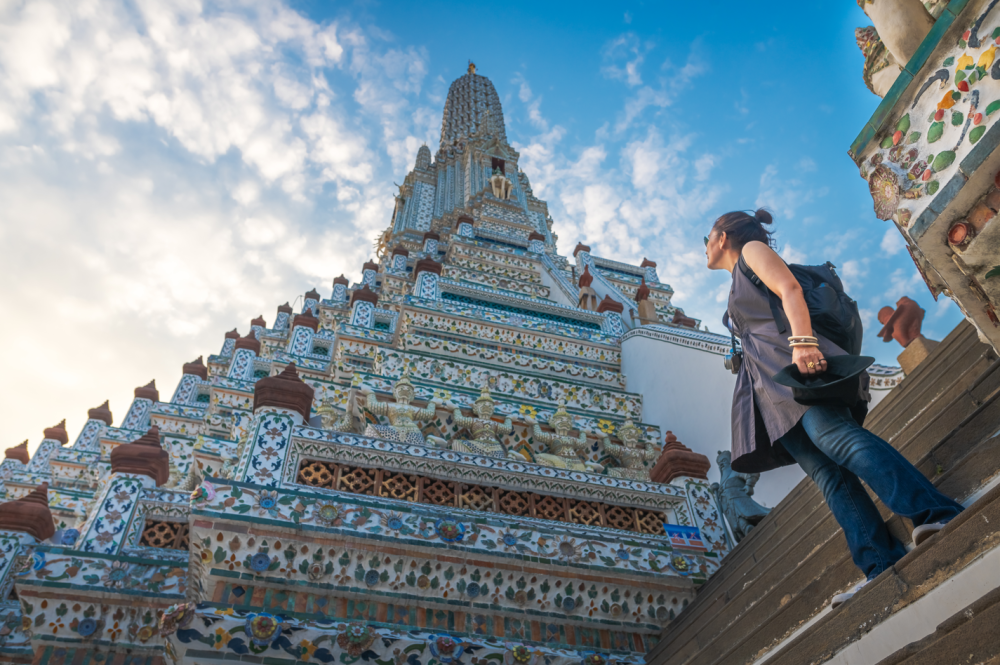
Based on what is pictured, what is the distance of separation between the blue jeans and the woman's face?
92 cm

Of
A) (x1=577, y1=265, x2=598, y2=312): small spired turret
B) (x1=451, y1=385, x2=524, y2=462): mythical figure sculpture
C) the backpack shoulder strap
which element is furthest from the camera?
(x1=577, y1=265, x2=598, y2=312): small spired turret

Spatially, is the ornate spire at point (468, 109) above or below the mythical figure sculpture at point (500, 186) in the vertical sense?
above

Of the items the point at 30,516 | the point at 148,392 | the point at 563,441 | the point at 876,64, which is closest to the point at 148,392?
the point at 148,392

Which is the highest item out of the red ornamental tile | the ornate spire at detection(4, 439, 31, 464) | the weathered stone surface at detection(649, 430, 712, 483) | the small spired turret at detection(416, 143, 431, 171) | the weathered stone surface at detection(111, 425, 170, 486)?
the small spired turret at detection(416, 143, 431, 171)

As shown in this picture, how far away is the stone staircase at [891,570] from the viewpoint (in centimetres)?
180

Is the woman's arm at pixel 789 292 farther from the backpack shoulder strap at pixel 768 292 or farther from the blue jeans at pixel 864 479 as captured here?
the blue jeans at pixel 864 479

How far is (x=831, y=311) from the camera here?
8.54 feet

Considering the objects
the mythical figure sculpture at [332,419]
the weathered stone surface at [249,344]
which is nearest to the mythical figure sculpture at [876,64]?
the mythical figure sculpture at [332,419]

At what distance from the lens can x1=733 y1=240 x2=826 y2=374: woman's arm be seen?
235 centimetres

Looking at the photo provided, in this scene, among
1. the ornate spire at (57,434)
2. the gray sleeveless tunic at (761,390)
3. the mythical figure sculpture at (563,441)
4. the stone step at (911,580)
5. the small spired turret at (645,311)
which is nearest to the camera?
the stone step at (911,580)

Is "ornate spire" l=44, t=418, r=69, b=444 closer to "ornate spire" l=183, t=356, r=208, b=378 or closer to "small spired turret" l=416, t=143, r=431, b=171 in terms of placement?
"ornate spire" l=183, t=356, r=208, b=378

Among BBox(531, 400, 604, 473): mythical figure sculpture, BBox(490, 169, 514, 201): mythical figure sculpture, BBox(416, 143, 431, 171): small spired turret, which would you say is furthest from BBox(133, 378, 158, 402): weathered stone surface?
BBox(416, 143, 431, 171): small spired turret

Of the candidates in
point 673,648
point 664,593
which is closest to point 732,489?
point 664,593

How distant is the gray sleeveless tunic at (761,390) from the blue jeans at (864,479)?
72 millimetres
